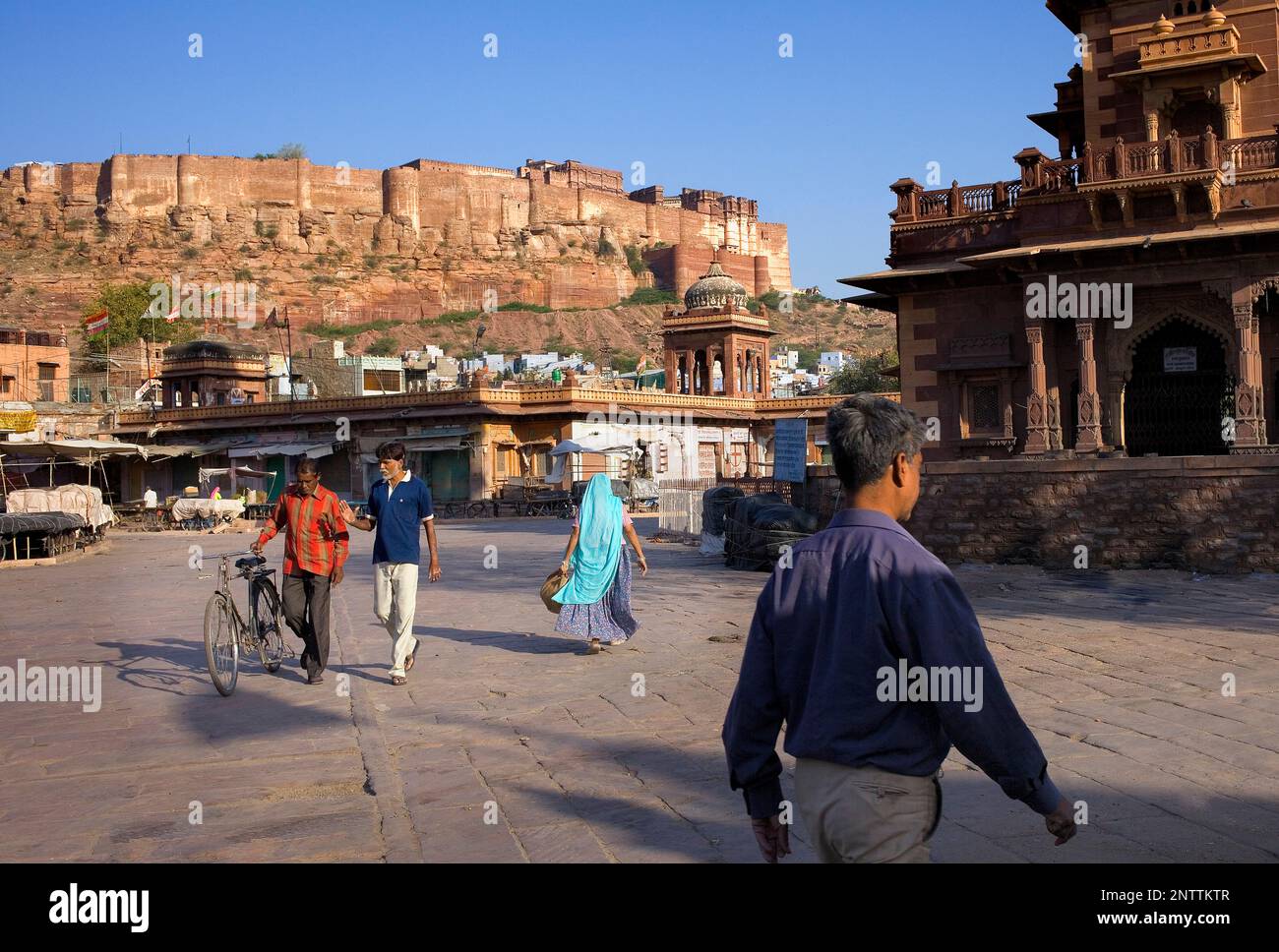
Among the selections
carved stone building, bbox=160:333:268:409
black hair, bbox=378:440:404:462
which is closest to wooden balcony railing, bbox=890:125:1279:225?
black hair, bbox=378:440:404:462

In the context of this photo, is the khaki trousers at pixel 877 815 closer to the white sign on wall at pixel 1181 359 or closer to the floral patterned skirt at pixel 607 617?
the floral patterned skirt at pixel 607 617

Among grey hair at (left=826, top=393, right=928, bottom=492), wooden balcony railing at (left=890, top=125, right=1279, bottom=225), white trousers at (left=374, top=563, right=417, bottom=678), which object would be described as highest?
wooden balcony railing at (left=890, top=125, right=1279, bottom=225)

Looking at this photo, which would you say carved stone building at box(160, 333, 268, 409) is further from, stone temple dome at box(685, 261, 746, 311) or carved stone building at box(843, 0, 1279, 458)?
carved stone building at box(843, 0, 1279, 458)

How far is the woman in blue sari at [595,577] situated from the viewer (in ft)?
32.3

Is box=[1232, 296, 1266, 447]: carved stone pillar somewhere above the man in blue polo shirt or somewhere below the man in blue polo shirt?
above

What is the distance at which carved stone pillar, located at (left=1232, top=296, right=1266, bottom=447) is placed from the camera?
17.1 metres

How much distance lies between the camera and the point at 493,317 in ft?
316

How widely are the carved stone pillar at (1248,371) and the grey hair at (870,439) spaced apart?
52.7 ft

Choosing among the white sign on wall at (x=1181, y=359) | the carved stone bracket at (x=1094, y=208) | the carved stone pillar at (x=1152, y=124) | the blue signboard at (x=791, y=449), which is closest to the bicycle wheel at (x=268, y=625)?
the blue signboard at (x=791, y=449)

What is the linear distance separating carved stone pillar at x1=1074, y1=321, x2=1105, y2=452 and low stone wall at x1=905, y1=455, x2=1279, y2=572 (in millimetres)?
1872

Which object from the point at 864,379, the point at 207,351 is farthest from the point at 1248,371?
the point at 207,351

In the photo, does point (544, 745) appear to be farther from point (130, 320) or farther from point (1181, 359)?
point (130, 320)

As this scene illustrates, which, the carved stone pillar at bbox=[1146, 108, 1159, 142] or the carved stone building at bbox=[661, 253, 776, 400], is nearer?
the carved stone pillar at bbox=[1146, 108, 1159, 142]
